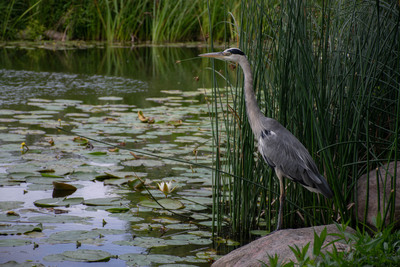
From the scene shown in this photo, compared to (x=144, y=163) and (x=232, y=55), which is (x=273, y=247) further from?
(x=144, y=163)

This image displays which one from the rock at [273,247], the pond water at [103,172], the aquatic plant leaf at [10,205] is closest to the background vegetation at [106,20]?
the pond water at [103,172]

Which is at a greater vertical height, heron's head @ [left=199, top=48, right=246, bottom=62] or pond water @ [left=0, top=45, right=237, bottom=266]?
heron's head @ [left=199, top=48, right=246, bottom=62]

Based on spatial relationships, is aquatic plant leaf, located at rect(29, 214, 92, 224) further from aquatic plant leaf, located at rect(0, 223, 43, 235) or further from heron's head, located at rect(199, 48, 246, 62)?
heron's head, located at rect(199, 48, 246, 62)

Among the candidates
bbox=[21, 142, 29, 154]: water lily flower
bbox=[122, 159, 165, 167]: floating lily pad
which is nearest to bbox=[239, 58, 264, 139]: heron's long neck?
bbox=[122, 159, 165, 167]: floating lily pad

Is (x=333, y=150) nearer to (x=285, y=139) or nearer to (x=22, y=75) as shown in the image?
(x=285, y=139)

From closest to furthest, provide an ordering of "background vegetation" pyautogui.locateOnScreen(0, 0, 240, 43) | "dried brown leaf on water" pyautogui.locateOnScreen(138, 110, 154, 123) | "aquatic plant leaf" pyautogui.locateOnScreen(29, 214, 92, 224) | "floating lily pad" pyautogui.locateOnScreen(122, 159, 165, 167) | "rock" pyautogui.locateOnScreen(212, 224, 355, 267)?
"rock" pyautogui.locateOnScreen(212, 224, 355, 267), "aquatic plant leaf" pyautogui.locateOnScreen(29, 214, 92, 224), "floating lily pad" pyautogui.locateOnScreen(122, 159, 165, 167), "dried brown leaf on water" pyautogui.locateOnScreen(138, 110, 154, 123), "background vegetation" pyautogui.locateOnScreen(0, 0, 240, 43)

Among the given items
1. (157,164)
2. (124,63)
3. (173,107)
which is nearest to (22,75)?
(124,63)

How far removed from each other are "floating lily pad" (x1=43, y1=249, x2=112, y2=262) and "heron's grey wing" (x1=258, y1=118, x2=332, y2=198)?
3.03 feet

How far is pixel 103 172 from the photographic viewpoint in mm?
4094

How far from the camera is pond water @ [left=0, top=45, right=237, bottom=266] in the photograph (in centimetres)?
295

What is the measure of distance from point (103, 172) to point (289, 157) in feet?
5.79

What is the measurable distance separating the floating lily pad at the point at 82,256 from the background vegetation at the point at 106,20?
893 cm

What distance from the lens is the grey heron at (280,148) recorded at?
269 cm

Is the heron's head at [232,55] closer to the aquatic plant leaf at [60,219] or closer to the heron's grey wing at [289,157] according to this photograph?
the heron's grey wing at [289,157]
